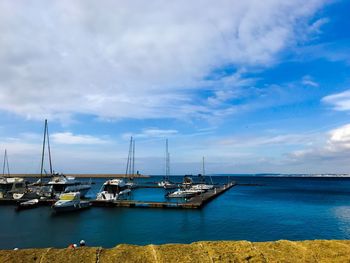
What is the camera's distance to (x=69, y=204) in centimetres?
4847

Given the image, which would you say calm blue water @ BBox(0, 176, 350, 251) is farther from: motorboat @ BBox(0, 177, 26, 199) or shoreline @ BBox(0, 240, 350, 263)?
shoreline @ BBox(0, 240, 350, 263)

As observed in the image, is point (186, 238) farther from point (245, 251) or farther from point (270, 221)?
point (245, 251)

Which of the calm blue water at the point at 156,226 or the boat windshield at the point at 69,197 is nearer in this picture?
the calm blue water at the point at 156,226

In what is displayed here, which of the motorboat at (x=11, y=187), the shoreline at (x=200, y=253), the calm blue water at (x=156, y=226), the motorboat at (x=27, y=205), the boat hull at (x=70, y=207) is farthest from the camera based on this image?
the motorboat at (x=11, y=187)

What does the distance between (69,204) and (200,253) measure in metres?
46.0

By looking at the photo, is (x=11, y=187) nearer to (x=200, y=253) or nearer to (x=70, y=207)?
(x=70, y=207)

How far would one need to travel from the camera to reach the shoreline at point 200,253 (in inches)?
269

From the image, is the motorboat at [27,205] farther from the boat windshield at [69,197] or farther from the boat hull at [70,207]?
the boat hull at [70,207]

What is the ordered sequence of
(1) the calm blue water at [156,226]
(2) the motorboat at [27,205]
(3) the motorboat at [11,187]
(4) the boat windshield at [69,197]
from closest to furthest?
(1) the calm blue water at [156,226]
(4) the boat windshield at [69,197]
(2) the motorboat at [27,205]
(3) the motorboat at [11,187]

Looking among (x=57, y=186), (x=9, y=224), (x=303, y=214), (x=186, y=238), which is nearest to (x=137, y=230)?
(x=186, y=238)

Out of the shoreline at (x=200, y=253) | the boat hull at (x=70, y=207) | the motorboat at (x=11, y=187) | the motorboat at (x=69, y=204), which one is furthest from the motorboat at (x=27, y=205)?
the shoreline at (x=200, y=253)

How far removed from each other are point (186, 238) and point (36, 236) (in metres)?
16.5

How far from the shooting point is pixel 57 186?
230ft

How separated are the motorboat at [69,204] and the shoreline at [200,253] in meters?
43.5
